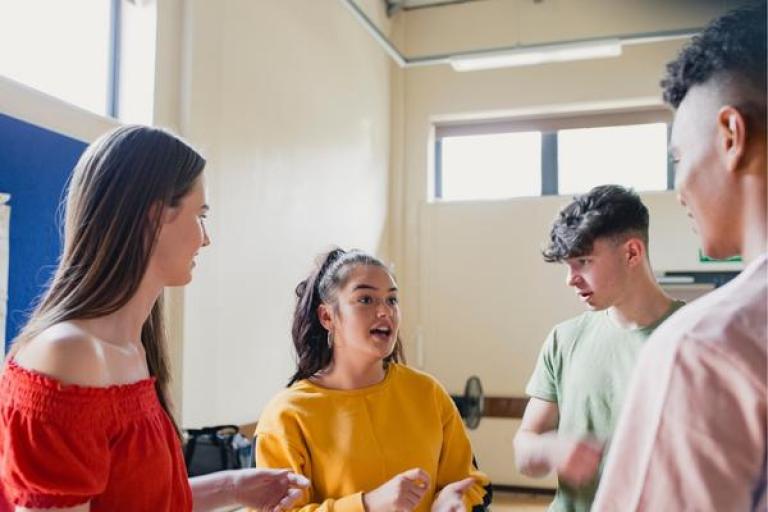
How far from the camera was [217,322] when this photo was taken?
321 centimetres

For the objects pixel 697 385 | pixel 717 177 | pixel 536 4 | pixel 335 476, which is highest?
pixel 536 4

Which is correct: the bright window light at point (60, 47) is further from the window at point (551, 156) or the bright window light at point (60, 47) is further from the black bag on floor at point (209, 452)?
the window at point (551, 156)

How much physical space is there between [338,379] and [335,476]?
0.87 ft

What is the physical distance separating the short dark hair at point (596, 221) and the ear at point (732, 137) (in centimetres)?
117

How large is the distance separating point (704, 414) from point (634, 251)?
4.42ft

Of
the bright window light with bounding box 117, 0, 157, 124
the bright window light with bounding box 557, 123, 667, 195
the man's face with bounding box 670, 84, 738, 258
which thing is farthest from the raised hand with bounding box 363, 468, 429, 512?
the bright window light with bounding box 557, 123, 667, 195

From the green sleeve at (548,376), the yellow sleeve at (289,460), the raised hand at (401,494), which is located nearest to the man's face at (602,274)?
the green sleeve at (548,376)

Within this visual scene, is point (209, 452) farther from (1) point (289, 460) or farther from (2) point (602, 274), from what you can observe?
(2) point (602, 274)

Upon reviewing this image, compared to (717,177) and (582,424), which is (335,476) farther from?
(717,177)

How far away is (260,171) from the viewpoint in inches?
142

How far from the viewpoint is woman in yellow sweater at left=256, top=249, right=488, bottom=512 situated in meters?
1.56

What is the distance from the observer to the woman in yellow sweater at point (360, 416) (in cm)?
156

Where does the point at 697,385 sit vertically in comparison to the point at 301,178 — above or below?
below

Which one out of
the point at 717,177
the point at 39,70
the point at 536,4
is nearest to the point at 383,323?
the point at 717,177
